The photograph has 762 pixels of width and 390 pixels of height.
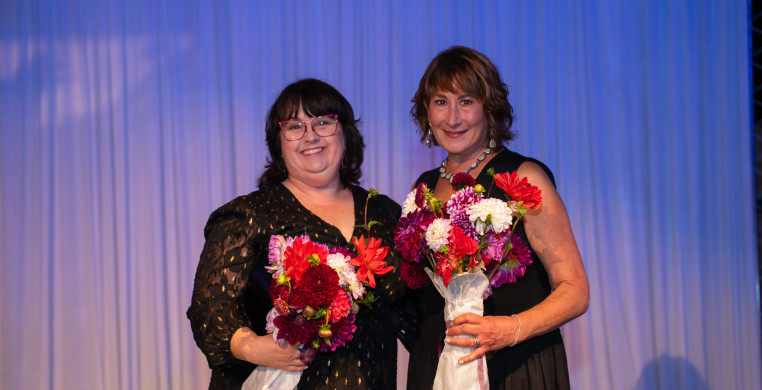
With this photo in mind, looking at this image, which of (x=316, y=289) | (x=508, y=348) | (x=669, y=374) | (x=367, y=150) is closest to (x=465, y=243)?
(x=316, y=289)

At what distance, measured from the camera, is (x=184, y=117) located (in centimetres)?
405

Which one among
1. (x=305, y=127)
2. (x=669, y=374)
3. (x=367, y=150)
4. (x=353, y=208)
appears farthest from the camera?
(x=669, y=374)

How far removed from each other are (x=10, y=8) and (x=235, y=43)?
1.48 m

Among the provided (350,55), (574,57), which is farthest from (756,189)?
(350,55)

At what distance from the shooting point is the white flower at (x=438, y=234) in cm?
177

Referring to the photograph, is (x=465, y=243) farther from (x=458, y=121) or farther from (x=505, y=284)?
(x=458, y=121)

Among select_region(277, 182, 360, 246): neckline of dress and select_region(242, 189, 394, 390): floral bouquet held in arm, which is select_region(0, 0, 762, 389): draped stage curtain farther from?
select_region(242, 189, 394, 390): floral bouquet held in arm

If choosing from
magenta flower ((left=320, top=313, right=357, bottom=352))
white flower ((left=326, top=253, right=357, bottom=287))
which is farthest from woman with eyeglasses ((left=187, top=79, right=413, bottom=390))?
white flower ((left=326, top=253, right=357, bottom=287))

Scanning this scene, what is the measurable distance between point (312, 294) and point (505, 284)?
2.56 feet

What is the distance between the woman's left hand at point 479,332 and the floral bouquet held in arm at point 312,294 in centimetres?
28

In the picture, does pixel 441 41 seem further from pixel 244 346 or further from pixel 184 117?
pixel 244 346

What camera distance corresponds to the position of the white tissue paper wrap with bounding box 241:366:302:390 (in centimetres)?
192

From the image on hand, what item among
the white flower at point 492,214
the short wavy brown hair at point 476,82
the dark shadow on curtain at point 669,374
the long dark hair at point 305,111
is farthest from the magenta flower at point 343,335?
the dark shadow on curtain at point 669,374

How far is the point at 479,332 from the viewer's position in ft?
5.96
